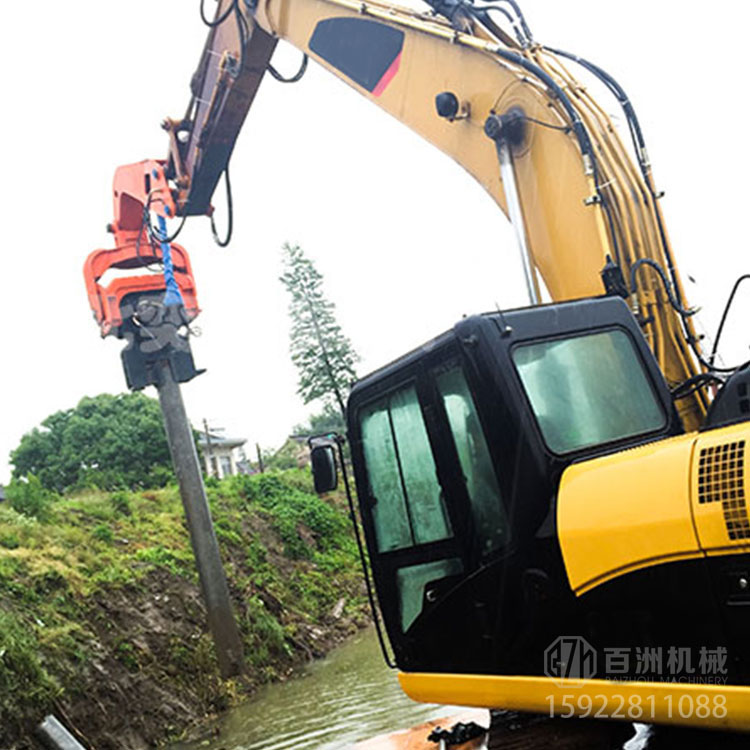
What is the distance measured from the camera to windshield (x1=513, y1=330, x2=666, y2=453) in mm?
3719

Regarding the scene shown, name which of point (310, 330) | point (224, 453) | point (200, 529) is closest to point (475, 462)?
point (200, 529)

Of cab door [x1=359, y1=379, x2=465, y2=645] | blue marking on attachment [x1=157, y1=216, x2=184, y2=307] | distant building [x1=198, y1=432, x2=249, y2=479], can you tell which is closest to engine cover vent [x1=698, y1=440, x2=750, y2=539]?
cab door [x1=359, y1=379, x2=465, y2=645]

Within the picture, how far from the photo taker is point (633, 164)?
477 cm

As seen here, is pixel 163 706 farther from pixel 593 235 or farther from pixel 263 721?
pixel 593 235

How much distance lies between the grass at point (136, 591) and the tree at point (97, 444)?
8576 mm

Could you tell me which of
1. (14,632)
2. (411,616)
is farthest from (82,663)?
(411,616)

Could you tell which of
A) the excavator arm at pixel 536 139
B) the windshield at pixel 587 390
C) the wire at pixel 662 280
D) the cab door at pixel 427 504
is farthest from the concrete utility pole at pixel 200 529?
the windshield at pixel 587 390

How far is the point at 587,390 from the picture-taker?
3938mm

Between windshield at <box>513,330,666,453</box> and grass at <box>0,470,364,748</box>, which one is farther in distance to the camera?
grass at <box>0,470,364,748</box>

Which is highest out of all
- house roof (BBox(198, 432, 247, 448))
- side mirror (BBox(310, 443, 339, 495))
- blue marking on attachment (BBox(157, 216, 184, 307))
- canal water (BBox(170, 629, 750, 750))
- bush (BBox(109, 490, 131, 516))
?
house roof (BBox(198, 432, 247, 448))

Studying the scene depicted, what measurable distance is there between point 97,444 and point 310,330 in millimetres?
11436

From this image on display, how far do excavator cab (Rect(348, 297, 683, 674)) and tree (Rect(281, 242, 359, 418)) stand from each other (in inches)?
1264

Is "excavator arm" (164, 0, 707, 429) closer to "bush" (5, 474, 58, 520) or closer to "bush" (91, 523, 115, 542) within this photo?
"bush" (91, 523, 115, 542)

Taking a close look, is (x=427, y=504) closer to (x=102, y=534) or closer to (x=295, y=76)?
(x=295, y=76)
